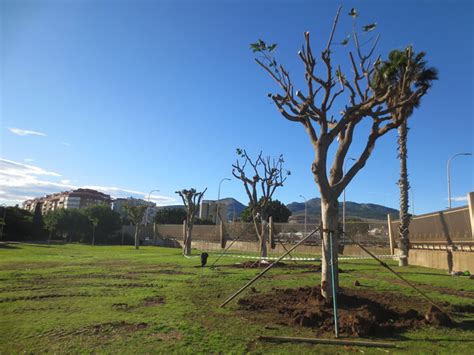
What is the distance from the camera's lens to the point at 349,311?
725cm

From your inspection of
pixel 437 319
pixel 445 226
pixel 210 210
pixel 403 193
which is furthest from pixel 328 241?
pixel 210 210

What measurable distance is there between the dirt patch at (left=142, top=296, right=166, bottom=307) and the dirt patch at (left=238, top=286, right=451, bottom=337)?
2.00 m

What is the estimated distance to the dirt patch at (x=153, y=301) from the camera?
8.62 m

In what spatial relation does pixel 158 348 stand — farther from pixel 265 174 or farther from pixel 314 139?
pixel 265 174

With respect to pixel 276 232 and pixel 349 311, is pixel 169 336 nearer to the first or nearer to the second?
pixel 349 311

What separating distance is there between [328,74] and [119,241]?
68011 mm

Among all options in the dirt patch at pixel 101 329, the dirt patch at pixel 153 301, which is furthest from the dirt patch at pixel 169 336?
the dirt patch at pixel 153 301

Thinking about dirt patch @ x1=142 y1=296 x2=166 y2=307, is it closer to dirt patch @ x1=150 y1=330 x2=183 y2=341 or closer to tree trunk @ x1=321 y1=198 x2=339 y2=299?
dirt patch @ x1=150 y1=330 x2=183 y2=341

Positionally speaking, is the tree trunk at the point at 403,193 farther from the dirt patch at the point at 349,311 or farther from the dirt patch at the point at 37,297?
the dirt patch at the point at 37,297

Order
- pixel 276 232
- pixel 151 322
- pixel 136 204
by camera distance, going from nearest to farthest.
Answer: pixel 151 322 < pixel 276 232 < pixel 136 204

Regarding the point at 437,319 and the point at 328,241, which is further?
the point at 328,241

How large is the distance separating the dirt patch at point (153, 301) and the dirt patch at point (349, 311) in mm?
1997

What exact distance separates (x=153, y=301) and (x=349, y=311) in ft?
15.2

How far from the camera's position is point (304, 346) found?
18.1 ft
